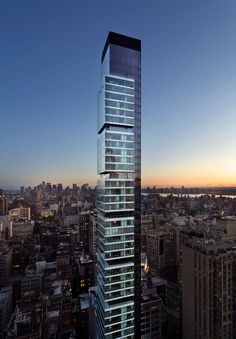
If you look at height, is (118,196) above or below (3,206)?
above

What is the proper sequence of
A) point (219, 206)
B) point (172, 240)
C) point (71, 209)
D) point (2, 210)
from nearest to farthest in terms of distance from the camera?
point (172, 240) → point (2, 210) → point (71, 209) → point (219, 206)

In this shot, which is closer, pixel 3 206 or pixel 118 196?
pixel 118 196

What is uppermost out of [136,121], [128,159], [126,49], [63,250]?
[126,49]

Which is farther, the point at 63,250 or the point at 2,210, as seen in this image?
the point at 2,210

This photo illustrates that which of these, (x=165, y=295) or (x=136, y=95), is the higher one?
(x=136, y=95)

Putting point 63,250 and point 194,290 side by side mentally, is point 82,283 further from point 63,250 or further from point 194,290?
point 194,290

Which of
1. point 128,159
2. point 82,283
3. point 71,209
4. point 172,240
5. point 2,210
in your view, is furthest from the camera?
point 71,209

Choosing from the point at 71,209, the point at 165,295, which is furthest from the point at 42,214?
the point at 165,295

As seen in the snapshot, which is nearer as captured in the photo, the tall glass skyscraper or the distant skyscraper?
the tall glass skyscraper
